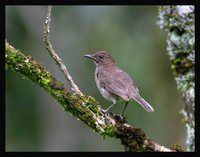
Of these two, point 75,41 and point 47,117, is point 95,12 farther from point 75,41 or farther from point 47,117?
point 47,117

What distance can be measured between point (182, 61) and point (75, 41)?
17.9ft

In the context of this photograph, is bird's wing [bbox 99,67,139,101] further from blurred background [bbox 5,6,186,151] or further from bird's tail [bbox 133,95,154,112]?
blurred background [bbox 5,6,186,151]

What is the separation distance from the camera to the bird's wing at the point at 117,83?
25.2 feet

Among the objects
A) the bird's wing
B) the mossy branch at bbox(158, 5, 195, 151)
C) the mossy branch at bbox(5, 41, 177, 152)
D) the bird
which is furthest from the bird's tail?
the mossy branch at bbox(5, 41, 177, 152)

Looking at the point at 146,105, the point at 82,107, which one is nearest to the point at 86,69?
the point at 146,105

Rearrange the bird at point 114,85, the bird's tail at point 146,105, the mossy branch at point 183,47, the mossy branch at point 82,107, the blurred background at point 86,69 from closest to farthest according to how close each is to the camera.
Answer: the mossy branch at point 82,107 → the mossy branch at point 183,47 → the bird's tail at point 146,105 → the bird at point 114,85 → the blurred background at point 86,69

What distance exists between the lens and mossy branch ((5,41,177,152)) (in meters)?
6.22

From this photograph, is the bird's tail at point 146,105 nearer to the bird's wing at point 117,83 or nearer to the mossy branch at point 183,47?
the bird's wing at point 117,83

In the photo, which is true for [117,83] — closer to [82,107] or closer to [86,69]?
[82,107]

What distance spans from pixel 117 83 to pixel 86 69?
4381 mm

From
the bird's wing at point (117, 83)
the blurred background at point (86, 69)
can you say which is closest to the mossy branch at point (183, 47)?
the bird's wing at point (117, 83)

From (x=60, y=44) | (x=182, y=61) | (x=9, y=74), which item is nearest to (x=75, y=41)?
(x=60, y=44)

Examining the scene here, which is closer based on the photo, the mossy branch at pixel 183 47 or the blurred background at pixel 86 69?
the mossy branch at pixel 183 47

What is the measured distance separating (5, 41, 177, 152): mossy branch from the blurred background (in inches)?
192
